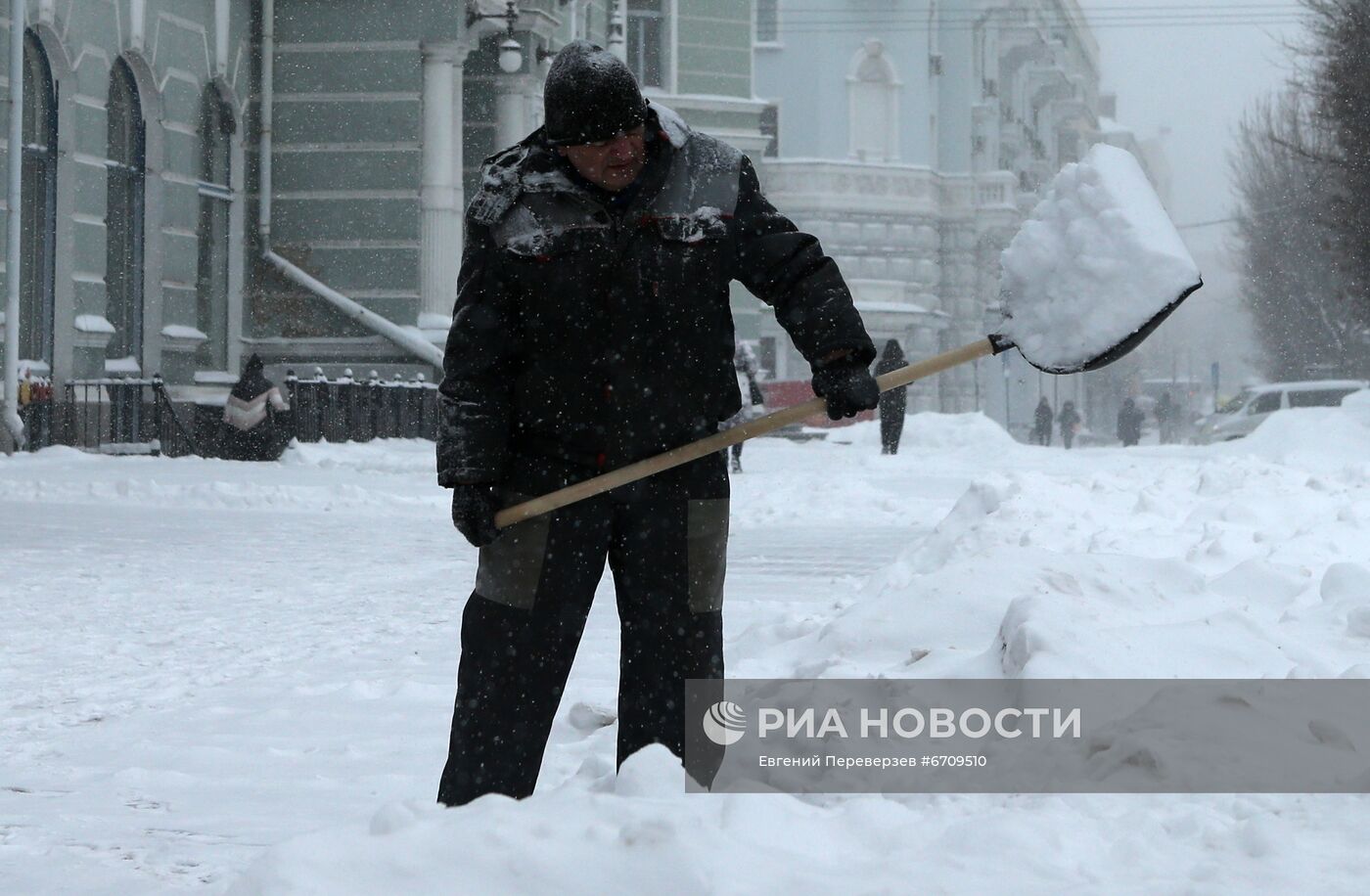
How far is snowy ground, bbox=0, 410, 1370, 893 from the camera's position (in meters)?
2.69

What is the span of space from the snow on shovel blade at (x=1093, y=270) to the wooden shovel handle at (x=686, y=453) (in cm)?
19

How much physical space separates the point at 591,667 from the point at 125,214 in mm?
13952

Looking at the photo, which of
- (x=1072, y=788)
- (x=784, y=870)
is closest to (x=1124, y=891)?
(x=784, y=870)

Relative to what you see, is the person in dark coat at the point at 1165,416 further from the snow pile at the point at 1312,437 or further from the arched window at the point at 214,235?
the arched window at the point at 214,235

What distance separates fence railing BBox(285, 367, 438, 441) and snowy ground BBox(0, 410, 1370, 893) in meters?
6.37

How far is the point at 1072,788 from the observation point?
3303 mm

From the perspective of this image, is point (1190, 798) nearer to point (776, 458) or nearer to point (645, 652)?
point (645, 652)

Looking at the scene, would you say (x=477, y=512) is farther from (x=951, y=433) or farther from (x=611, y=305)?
(x=951, y=433)

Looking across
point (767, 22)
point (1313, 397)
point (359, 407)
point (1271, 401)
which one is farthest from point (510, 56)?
point (767, 22)

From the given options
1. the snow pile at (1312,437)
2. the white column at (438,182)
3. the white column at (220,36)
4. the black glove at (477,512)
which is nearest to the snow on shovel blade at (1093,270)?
the black glove at (477,512)

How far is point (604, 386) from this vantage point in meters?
3.49

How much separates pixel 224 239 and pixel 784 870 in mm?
19064

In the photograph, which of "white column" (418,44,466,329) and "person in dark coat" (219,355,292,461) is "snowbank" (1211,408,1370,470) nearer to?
"white column" (418,44,466,329)

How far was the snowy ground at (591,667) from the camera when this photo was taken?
8.82ft
